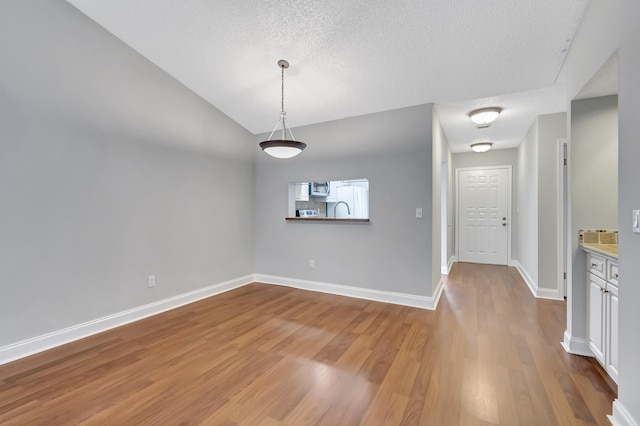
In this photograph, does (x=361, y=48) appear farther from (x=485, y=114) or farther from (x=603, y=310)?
(x=603, y=310)

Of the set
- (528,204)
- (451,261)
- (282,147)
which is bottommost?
(451,261)

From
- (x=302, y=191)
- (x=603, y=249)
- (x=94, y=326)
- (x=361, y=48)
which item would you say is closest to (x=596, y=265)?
(x=603, y=249)

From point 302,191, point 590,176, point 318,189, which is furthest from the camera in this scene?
point 318,189

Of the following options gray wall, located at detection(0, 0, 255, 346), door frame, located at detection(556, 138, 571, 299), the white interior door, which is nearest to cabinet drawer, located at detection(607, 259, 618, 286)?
door frame, located at detection(556, 138, 571, 299)

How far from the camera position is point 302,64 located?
9.80 ft

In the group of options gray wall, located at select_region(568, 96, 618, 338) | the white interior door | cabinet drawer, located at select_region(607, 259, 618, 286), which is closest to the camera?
cabinet drawer, located at select_region(607, 259, 618, 286)

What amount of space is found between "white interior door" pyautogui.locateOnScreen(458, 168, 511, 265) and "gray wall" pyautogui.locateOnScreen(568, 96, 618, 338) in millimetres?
3943

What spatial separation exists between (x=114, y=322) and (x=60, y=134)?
1.92m

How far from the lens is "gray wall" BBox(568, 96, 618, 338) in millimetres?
2234

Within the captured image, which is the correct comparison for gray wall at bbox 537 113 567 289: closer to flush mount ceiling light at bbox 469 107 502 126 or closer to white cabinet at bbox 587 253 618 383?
flush mount ceiling light at bbox 469 107 502 126

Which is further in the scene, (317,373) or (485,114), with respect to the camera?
(485,114)

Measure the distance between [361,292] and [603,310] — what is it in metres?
2.39

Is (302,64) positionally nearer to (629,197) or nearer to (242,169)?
(242,169)

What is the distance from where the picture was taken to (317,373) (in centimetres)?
209
